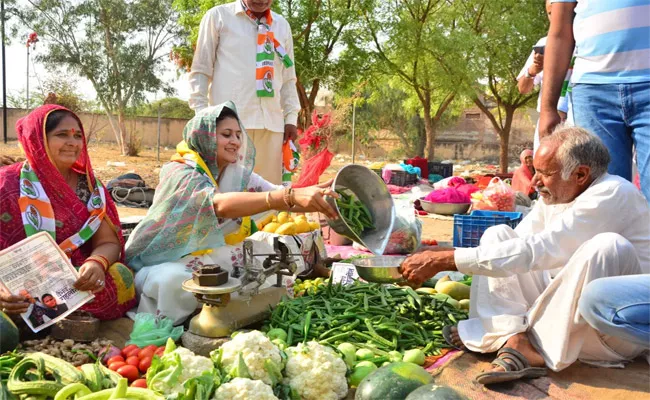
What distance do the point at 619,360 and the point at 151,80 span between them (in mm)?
24101

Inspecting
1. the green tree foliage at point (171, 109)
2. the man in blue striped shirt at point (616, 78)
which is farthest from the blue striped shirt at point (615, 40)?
the green tree foliage at point (171, 109)

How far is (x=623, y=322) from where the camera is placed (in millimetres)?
2266

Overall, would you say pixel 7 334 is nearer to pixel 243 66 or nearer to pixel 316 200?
pixel 316 200

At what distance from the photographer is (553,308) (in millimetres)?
2625

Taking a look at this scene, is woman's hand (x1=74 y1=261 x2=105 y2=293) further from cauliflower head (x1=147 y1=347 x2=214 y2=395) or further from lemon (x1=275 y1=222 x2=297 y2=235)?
lemon (x1=275 y1=222 x2=297 y2=235)

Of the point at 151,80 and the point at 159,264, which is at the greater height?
the point at 151,80

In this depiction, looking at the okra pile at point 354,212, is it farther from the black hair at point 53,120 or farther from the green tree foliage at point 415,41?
the green tree foliage at point 415,41

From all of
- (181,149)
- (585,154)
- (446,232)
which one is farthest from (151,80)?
(585,154)

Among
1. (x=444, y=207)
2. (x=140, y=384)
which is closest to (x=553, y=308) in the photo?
(x=140, y=384)

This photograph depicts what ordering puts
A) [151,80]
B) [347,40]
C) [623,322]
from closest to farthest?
[623,322]
[347,40]
[151,80]

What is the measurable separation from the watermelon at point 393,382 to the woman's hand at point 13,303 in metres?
1.91

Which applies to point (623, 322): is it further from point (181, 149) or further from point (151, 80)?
point (151, 80)

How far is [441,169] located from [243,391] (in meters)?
11.5

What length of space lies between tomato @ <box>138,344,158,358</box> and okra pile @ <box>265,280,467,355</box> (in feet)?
2.15
